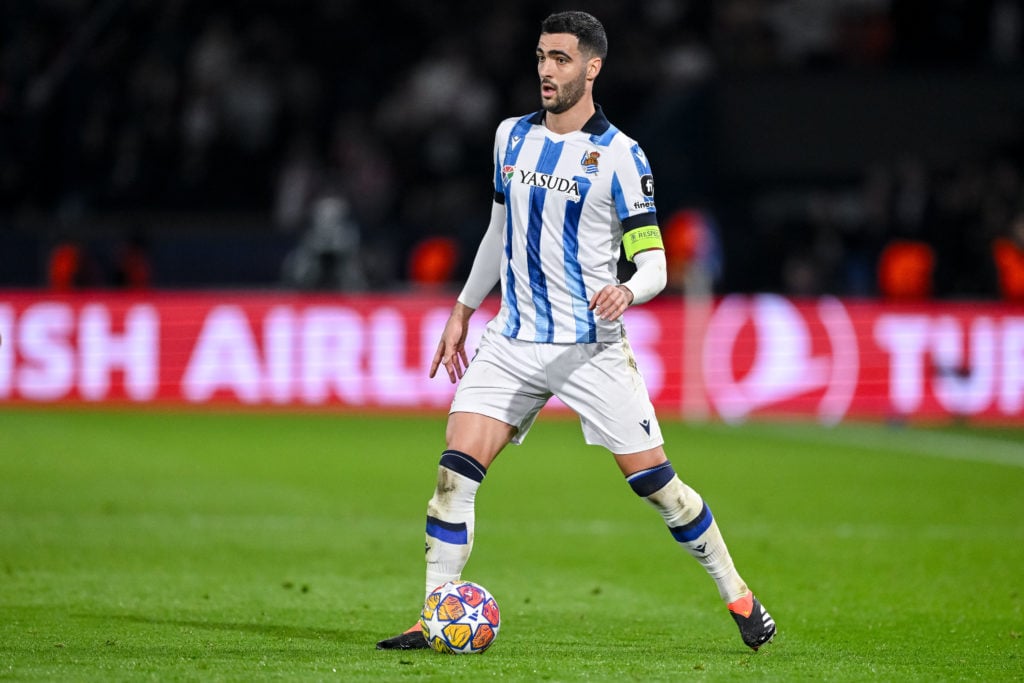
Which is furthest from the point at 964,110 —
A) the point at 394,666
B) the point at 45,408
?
the point at 394,666

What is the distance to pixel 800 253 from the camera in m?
20.3

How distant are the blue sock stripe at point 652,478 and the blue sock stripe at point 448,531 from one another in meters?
0.64

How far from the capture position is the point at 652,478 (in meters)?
6.00

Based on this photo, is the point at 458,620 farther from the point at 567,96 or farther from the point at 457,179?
the point at 457,179

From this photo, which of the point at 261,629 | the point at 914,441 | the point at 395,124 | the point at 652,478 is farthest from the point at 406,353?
the point at 652,478

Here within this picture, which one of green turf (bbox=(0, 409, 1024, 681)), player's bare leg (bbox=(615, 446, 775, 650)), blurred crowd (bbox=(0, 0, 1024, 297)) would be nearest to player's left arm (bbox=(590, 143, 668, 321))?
player's bare leg (bbox=(615, 446, 775, 650))

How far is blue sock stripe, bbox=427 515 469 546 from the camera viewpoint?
5.99m

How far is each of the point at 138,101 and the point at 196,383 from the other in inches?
191

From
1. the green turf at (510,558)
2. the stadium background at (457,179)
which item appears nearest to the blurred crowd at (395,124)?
the stadium background at (457,179)

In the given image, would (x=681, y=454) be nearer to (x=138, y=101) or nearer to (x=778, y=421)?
(x=778, y=421)

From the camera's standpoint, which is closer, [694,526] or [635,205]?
[635,205]

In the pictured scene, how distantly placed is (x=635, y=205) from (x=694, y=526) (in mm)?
1206

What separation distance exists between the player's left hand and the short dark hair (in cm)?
94

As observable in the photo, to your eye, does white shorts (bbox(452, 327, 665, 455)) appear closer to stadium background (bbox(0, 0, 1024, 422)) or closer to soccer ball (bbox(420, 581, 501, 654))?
soccer ball (bbox(420, 581, 501, 654))
